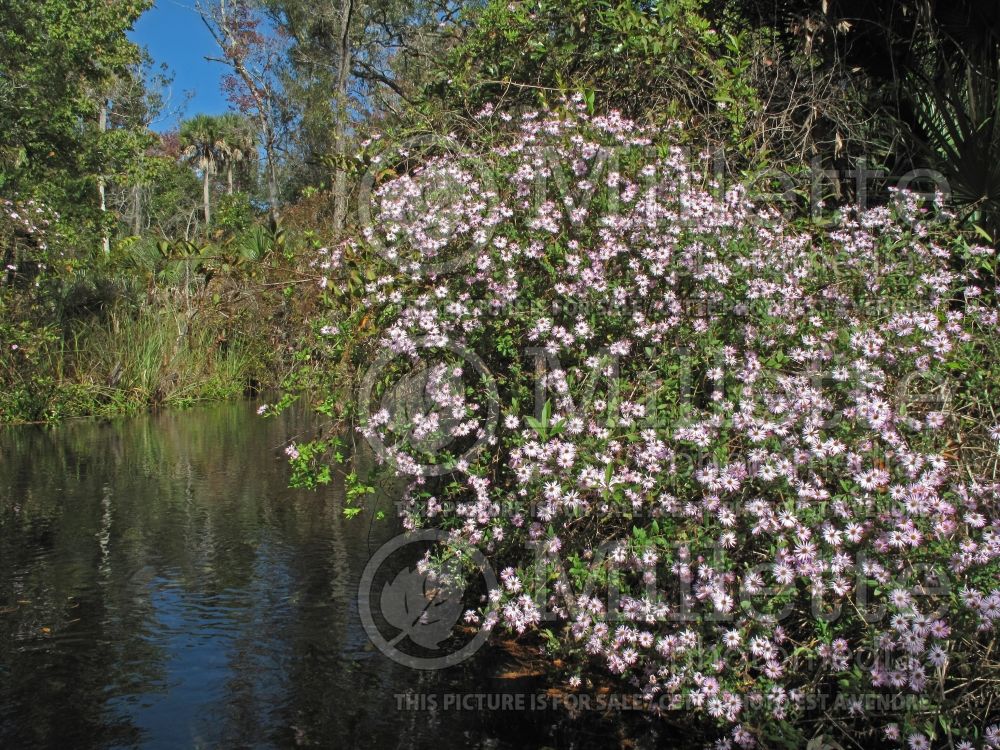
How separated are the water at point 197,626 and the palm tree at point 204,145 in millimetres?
31016

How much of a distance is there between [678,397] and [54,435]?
9564mm

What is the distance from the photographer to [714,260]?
4.00 meters

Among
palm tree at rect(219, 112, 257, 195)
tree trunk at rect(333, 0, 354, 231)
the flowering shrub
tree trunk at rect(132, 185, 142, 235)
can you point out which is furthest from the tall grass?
palm tree at rect(219, 112, 257, 195)

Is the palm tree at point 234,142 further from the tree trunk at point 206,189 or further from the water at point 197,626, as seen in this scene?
the water at point 197,626

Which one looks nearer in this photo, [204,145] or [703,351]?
[703,351]

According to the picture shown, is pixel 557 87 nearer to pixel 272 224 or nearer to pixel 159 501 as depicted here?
pixel 159 501

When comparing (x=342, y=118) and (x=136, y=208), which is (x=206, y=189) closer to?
(x=136, y=208)

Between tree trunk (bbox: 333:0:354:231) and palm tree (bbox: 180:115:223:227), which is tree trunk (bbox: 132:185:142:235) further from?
tree trunk (bbox: 333:0:354:231)

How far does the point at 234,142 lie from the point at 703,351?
38.9 m

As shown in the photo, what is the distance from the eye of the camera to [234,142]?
1548 inches

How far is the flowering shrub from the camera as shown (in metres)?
3.16

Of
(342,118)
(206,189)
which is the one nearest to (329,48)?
(206,189)

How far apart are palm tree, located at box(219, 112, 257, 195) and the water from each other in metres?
32.3

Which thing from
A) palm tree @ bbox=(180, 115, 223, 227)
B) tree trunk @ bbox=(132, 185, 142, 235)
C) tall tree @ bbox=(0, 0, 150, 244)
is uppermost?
palm tree @ bbox=(180, 115, 223, 227)
